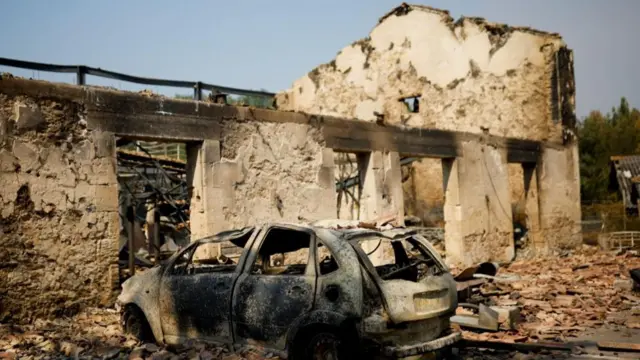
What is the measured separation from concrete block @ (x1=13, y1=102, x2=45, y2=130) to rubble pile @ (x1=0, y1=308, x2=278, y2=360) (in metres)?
2.40

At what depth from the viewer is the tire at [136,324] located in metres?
7.15

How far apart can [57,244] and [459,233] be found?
8.65m

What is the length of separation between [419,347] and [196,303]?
2.21 metres

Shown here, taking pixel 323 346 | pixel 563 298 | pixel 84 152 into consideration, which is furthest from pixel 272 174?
pixel 323 346

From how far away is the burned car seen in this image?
577 centimetres

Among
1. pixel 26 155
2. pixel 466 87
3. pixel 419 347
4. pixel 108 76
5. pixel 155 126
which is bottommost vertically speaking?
pixel 419 347

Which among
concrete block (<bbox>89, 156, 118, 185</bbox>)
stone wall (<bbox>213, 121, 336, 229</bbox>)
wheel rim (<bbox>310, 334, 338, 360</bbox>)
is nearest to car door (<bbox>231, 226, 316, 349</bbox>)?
wheel rim (<bbox>310, 334, 338, 360</bbox>)

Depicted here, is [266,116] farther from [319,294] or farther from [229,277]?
[319,294]

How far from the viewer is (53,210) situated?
8.48m

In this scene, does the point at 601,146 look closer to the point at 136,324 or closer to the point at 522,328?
the point at 522,328

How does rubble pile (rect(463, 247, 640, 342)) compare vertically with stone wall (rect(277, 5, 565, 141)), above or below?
below

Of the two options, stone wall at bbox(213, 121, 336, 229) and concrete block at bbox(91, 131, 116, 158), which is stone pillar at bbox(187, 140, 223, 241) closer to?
stone wall at bbox(213, 121, 336, 229)

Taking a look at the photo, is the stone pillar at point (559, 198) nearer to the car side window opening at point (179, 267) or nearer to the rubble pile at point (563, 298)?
the rubble pile at point (563, 298)

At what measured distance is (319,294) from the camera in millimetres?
5852
